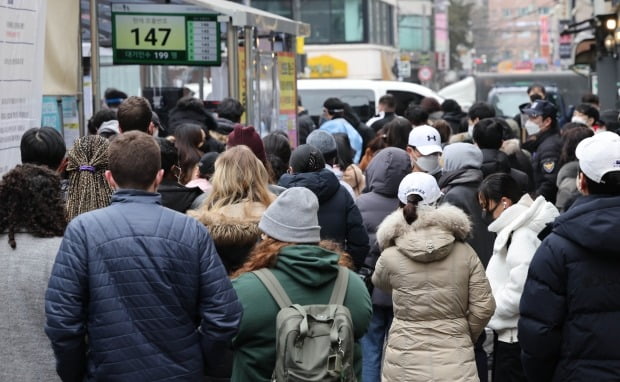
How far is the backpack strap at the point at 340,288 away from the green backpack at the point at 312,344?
127mm

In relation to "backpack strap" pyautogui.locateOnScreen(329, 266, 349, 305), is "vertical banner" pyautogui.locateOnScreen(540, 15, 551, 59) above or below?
above

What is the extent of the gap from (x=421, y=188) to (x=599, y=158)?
234 cm

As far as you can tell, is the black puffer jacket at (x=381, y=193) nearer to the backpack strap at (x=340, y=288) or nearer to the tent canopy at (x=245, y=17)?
the backpack strap at (x=340, y=288)

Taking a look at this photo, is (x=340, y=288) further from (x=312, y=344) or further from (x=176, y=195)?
(x=176, y=195)

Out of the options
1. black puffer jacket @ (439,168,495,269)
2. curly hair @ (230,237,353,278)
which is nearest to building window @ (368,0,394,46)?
black puffer jacket @ (439,168,495,269)

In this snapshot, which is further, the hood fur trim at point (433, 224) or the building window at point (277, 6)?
the building window at point (277, 6)

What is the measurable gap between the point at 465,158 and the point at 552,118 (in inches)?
142

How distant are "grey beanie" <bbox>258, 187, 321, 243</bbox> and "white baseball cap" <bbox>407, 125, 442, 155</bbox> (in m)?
4.69

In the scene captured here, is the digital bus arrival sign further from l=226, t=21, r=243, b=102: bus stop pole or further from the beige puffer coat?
the beige puffer coat

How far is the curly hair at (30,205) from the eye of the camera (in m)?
5.01

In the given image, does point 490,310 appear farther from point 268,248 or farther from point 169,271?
point 169,271

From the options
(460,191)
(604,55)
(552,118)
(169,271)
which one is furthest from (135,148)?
(604,55)

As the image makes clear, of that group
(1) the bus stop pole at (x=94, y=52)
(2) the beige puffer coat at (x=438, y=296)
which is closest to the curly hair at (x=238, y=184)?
(2) the beige puffer coat at (x=438, y=296)

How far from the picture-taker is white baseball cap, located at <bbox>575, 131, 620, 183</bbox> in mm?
5090
